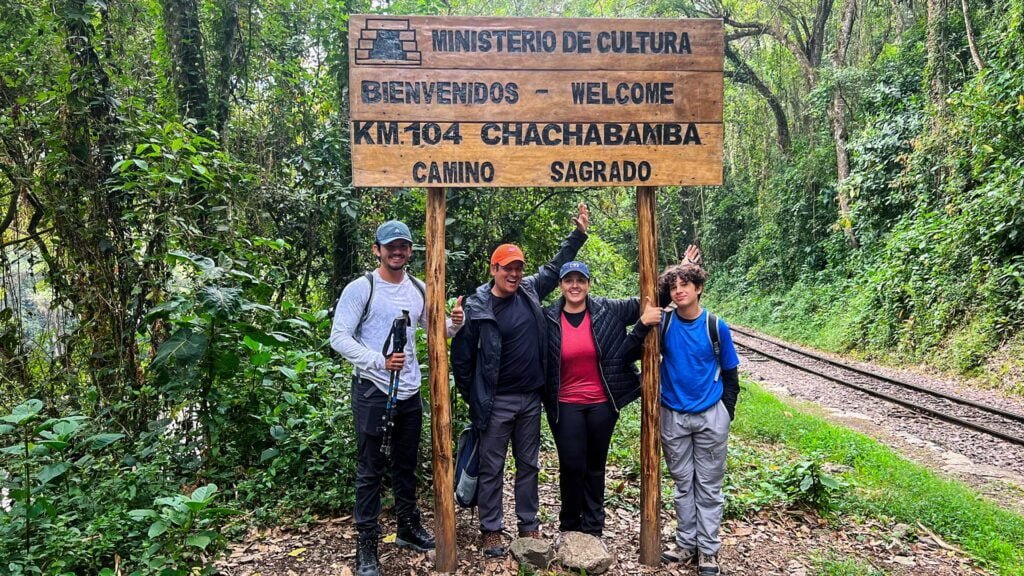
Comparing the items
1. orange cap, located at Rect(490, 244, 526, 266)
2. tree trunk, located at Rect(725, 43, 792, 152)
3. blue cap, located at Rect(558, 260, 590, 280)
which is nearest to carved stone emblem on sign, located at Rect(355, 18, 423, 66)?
orange cap, located at Rect(490, 244, 526, 266)

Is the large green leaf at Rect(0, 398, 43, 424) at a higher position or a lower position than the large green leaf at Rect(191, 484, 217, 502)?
higher

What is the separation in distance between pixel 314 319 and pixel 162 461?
4.85 feet

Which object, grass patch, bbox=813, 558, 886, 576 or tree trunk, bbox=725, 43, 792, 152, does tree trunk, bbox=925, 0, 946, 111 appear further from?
grass patch, bbox=813, 558, 886, 576

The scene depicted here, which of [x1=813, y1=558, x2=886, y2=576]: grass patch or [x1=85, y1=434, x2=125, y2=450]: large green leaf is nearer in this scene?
[x1=85, y1=434, x2=125, y2=450]: large green leaf

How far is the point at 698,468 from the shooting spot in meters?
3.99

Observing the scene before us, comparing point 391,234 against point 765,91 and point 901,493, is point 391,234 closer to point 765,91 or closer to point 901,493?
point 901,493

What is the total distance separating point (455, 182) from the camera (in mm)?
3791

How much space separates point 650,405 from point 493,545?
137 cm

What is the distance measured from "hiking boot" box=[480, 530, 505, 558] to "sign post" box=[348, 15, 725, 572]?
0.25 meters

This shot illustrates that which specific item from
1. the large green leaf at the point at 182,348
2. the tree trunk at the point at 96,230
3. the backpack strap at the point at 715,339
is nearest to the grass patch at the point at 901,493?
the backpack strap at the point at 715,339

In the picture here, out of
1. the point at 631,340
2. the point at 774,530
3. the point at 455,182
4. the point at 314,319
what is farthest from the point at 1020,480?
the point at 314,319

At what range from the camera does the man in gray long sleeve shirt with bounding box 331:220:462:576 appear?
3736 millimetres

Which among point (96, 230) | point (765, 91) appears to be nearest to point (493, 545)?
point (96, 230)

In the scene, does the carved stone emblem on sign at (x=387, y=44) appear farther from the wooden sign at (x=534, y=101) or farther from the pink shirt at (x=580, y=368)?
the pink shirt at (x=580, y=368)
